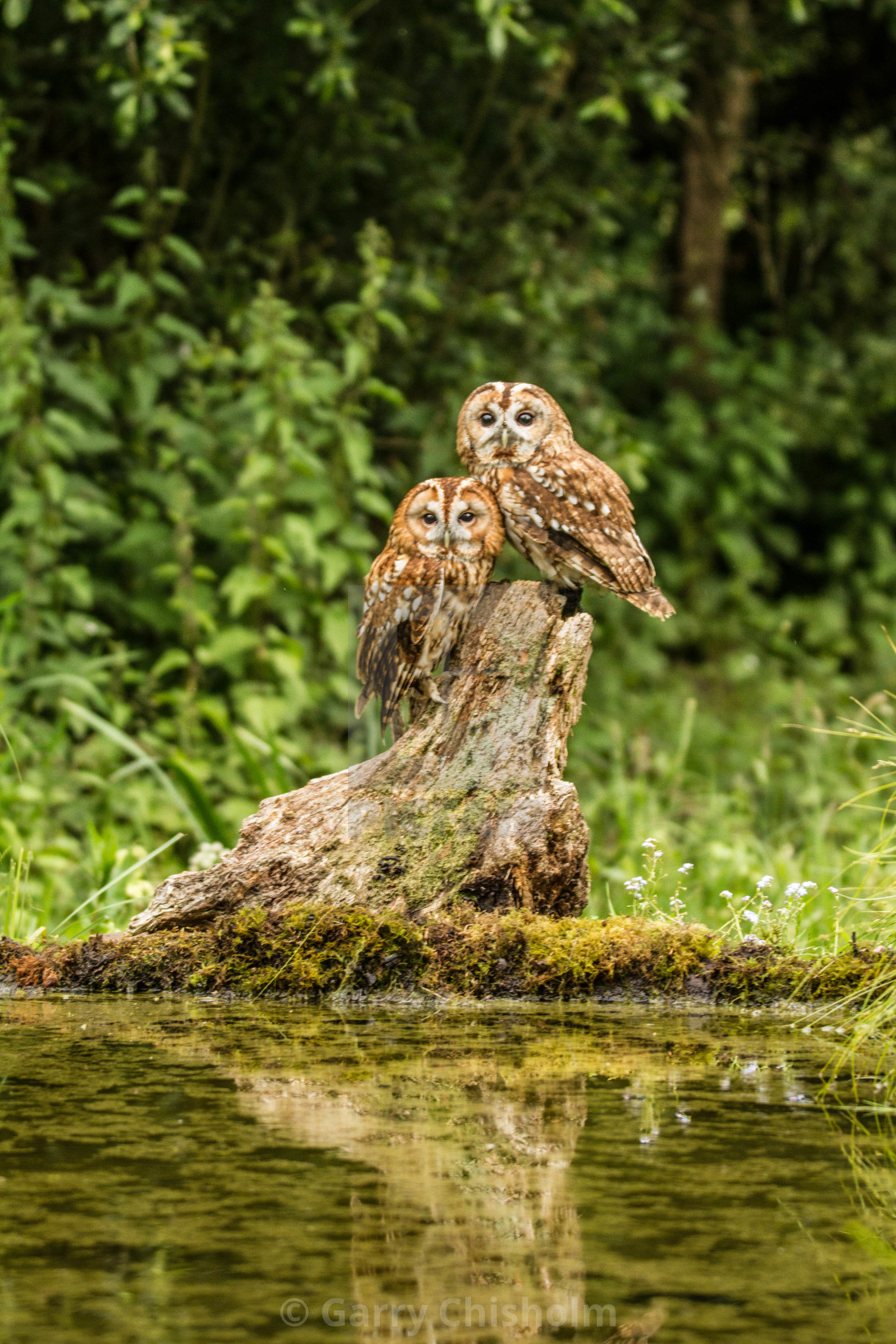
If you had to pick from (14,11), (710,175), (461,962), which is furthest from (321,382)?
(710,175)

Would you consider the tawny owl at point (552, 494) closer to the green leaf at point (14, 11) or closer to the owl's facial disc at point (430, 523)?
the owl's facial disc at point (430, 523)

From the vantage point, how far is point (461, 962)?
2916 millimetres

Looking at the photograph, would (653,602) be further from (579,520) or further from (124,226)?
(124,226)

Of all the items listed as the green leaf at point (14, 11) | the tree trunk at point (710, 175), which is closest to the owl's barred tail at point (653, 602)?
the green leaf at point (14, 11)

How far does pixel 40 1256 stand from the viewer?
1568mm

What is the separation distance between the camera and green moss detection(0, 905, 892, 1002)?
292 cm

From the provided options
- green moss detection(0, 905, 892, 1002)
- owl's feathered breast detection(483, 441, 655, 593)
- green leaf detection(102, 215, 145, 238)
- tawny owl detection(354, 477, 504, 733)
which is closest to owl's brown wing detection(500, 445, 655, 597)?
owl's feathered breast detection(483, 441, 655, 593)

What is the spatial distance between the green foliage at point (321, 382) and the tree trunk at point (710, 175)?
→ 190mm

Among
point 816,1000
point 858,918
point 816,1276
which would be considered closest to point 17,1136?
point 816,1276

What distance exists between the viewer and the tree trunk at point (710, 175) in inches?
337

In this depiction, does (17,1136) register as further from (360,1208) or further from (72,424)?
(72,424)

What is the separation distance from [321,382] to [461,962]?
3.34 metres

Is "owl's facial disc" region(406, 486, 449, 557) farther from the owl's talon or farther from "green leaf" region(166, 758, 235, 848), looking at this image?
"green leaf" region(166, 758, 235, 848)

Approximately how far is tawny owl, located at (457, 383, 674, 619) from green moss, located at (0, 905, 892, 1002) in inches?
39.2
